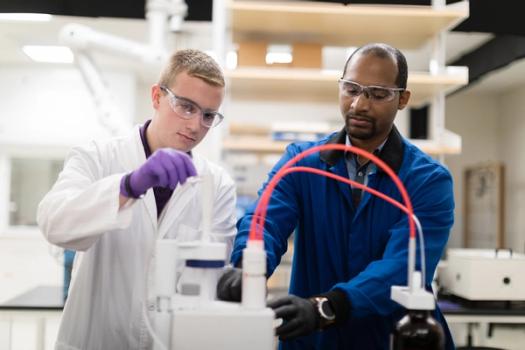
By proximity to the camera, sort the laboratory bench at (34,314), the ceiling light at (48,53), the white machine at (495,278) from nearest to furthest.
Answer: the laboratory bench at (34,314) → the white machine at (495,278) → the ceiling light at (48,53)

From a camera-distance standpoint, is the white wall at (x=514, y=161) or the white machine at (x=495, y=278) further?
the white wall at (x=514, y=161)

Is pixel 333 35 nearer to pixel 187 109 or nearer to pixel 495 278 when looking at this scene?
pixel 495 278

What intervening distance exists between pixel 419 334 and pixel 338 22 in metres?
2.11

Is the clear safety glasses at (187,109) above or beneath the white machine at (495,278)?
above

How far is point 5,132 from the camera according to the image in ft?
16.4

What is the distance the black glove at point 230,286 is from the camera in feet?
2.84

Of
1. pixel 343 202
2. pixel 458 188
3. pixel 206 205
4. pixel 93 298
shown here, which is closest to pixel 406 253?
pixel 343 202

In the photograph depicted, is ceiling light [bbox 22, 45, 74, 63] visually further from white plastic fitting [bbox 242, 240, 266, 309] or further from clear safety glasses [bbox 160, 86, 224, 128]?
white plastic fitting [bbox 242, 240, 266, 309]

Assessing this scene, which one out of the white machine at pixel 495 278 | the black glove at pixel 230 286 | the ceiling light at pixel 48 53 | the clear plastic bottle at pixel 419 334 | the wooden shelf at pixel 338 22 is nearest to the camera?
the clear plastic bottle at pixel 419 334

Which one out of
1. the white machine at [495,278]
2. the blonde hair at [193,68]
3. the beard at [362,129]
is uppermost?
the blonde hair at [193,68]

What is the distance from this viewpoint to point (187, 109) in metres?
1.21

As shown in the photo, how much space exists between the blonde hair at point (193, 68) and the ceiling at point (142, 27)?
1433 mm

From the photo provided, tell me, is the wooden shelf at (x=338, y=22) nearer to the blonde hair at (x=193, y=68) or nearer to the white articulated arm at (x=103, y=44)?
the white articulated arm at (x=103, y=44)

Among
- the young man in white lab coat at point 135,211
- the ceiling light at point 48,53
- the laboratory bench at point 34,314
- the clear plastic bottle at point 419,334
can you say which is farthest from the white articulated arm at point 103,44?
the clear plastic bottle at point 419,334
